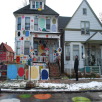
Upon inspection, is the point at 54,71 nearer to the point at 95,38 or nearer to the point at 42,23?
the point at 95,38

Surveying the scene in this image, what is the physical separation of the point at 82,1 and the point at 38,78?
11.7 m

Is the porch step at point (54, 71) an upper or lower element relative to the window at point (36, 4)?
lower

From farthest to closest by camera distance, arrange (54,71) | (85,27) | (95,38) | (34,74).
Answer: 1. (85,27)
2. (95,38)
3. (54,71)
4. (34,74)

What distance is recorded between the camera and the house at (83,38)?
1722 cm

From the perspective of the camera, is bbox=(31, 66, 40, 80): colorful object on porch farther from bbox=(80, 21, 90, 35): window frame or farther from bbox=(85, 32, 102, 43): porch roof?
bbox=(80, 21, 90, 35): window frame

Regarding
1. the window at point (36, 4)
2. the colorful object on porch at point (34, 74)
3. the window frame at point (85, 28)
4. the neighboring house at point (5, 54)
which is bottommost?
the colorful object on porch at point (34, 74)

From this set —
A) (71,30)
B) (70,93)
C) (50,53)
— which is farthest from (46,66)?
(70,93)

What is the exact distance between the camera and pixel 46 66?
15227 mm

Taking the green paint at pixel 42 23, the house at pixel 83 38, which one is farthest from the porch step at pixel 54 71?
the green paint at pixel 42 23

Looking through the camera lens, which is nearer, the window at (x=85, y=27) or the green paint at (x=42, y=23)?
the window at (x=85, y=27)

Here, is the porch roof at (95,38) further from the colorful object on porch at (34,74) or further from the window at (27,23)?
the colorful object on porch at (34,74)

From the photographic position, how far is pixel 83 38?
17609 mm

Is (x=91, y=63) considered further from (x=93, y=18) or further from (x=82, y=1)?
(x=82, y=1)

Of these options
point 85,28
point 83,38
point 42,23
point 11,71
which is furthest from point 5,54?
point 85,28
